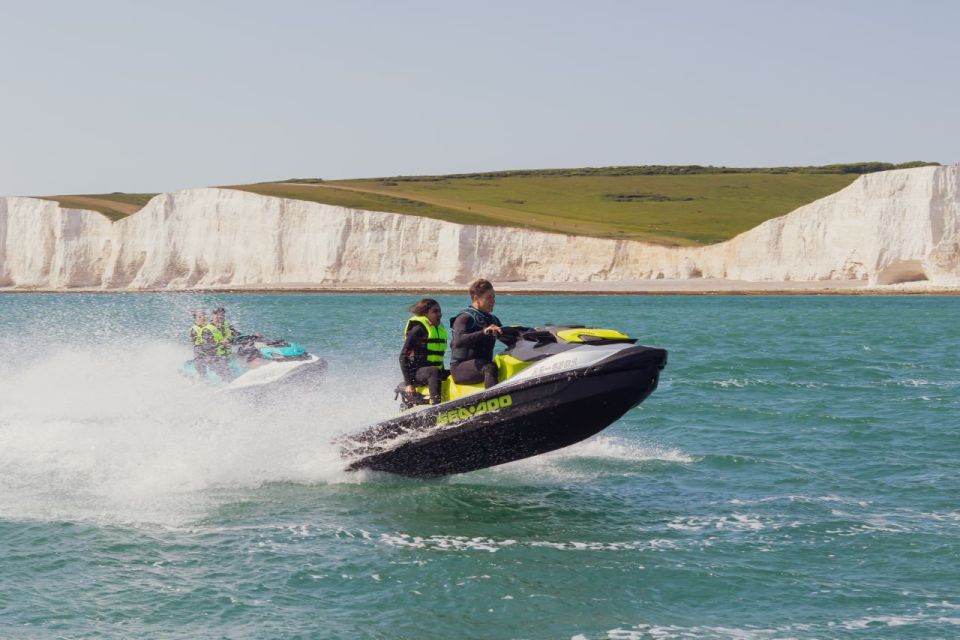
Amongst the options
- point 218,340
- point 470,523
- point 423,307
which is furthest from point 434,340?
point 218,340

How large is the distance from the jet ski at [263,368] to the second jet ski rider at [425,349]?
5.97 m

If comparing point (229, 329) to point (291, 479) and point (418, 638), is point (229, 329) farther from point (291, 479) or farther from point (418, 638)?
point (418, 638)

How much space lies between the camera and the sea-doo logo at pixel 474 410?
10.8 m

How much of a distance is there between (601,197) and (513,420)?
126 meters

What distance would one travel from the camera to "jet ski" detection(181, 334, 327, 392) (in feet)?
55.6

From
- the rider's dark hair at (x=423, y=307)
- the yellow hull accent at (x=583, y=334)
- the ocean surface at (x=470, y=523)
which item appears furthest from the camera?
the rider's dark hair at (x=423, y=307)

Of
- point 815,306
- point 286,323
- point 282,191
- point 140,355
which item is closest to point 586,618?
point 140,355

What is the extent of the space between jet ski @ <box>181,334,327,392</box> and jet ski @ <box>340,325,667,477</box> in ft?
18.8

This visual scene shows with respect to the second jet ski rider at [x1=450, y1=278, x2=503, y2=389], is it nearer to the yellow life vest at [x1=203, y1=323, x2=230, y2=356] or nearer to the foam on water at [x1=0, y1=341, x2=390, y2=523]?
the foam on water at [x1=0, y1=341, x2=390, y2=523]

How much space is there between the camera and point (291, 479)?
1225 centimetres

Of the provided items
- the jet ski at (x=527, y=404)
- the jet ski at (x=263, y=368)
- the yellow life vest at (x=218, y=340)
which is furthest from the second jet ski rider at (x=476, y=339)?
the yellow life vest at (x=218, y=340)

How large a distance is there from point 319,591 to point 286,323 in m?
37.9

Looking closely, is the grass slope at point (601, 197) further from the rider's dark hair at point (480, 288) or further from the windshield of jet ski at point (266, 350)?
the rider's dark hair at point (480, 288)

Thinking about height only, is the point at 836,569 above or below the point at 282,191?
below
